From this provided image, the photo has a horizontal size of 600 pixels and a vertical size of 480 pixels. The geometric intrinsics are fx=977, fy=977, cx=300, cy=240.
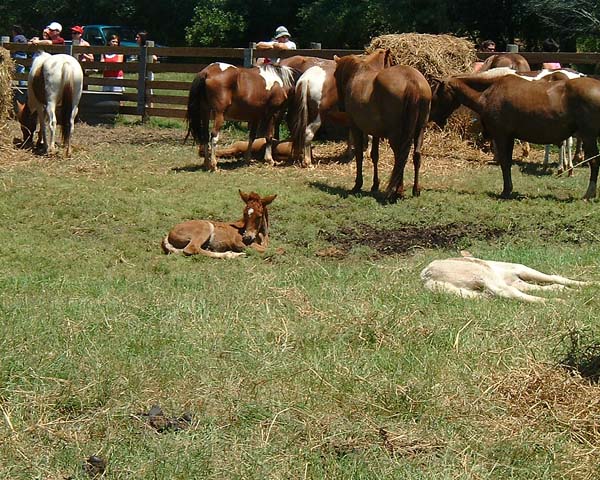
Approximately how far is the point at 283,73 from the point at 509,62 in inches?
144

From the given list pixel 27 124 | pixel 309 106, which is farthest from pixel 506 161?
pixel 27 124

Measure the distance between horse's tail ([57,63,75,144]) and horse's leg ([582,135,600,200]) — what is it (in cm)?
797

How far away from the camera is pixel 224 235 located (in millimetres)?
10094

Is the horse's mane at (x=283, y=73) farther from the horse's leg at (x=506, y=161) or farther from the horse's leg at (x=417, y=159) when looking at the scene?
the horse's leg at (x=506, y=161)

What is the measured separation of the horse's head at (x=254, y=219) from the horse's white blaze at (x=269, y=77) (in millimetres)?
5178

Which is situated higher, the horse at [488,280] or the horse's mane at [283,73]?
the horse's mane at [283,73]

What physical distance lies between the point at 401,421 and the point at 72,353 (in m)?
1.99

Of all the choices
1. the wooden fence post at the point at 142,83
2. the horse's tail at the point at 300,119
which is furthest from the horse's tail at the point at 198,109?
the wooden fence post at the point at 142,83

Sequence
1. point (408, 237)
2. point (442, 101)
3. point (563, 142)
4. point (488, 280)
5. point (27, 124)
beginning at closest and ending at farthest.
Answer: point (488, 280) < point (408, 237) < point (563, 142) < point (442, 101) < point (27, 124)

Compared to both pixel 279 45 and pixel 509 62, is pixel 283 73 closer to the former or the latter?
pixel 279 45

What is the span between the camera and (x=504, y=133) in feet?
42.7

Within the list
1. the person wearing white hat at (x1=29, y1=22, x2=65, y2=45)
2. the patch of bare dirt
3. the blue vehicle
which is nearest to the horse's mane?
the patch of bare dirt

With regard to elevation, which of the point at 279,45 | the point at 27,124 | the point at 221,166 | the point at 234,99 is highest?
the point at 279,45

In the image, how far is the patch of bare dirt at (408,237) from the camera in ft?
33.8
